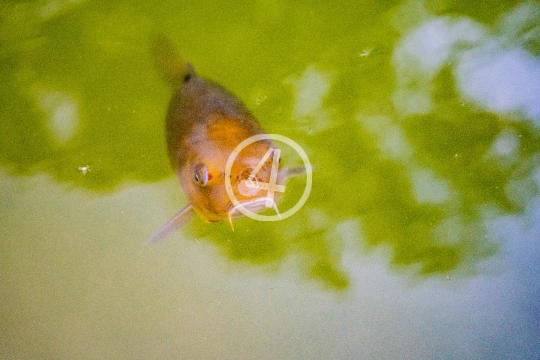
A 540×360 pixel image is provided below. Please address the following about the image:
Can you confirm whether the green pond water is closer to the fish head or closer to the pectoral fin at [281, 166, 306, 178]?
the pectoral fin at [281, 166, 306, 178]

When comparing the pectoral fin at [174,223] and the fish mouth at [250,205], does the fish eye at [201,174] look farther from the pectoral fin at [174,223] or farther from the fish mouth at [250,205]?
the pectoral fin at [174,223]

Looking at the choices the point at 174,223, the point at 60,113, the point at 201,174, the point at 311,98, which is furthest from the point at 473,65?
the point at 60,113

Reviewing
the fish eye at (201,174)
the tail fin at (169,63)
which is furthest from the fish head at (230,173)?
the tail fin at (169,63)

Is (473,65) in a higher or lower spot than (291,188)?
higher

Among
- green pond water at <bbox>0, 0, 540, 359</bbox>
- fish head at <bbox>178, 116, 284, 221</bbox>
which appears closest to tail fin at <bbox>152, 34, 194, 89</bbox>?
green pond water at <bbox>0, 0, 540, 359</bbox>

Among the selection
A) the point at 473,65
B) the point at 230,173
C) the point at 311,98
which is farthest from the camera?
the point at 473,65

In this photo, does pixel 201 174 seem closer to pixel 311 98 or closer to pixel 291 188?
pixel 291 188

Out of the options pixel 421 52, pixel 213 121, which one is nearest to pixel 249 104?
pixel 213 121
